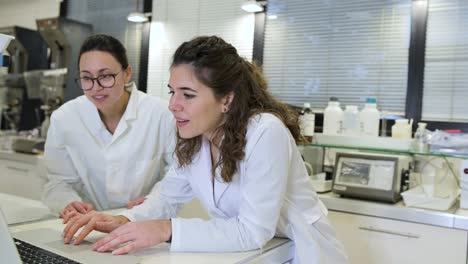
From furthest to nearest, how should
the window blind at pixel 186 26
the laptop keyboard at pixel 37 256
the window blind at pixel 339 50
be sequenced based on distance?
the window blind at pixel 186 26 < the window blind at pixel 339 50 < the laptop keyboard at pixel 37 256

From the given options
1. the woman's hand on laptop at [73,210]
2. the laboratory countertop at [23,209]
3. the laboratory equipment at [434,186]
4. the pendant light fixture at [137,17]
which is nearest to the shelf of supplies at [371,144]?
the laboratory equipment at [434,186]

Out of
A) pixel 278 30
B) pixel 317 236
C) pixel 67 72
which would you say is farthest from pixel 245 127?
pixel 67 72

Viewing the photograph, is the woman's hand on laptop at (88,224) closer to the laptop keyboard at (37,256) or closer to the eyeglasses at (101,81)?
the laptop keyboard at (37,256)

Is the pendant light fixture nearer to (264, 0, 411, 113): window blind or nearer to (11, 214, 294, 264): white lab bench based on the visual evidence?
(264, 0, 411, 113): window blind

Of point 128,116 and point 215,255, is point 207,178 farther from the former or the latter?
point 128,116

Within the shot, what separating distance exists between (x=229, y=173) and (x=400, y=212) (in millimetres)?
876

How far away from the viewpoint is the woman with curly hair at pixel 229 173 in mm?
942

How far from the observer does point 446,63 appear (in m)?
2.20

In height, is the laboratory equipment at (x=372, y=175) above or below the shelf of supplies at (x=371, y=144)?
below

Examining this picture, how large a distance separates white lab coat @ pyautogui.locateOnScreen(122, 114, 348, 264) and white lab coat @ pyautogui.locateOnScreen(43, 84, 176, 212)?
294 millimetres

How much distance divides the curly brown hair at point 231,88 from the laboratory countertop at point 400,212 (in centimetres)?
69

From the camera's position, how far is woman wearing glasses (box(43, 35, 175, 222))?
4.75ft

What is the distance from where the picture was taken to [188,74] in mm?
1021

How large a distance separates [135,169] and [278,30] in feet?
5.32
